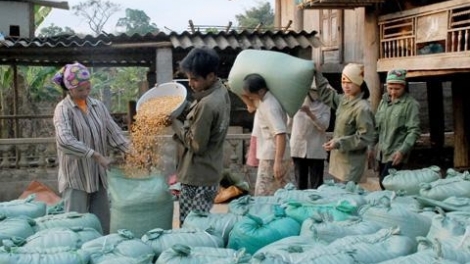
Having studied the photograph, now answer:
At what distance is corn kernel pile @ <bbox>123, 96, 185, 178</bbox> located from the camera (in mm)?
4293

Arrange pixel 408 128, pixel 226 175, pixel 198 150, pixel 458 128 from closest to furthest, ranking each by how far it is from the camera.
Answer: pixel 198 150 → pixel 408 128 → pixel 226 175 → pixel 458 128

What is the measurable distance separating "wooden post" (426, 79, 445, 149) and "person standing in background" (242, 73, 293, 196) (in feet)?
23.2

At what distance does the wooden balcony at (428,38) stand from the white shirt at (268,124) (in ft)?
10.5

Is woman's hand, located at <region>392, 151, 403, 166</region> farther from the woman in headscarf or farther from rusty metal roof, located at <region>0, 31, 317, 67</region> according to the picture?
rusty metal roof, located at <region>0, 31, 317, 67</region>

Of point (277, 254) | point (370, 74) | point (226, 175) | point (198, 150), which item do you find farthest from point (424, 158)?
point (277, 254)

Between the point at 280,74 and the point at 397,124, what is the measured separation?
110 centimetres

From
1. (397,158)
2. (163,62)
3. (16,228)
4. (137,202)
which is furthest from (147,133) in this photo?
(163,62)

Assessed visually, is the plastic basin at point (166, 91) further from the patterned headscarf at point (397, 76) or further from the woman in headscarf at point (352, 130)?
the patterned headscarf at point (397, 76)

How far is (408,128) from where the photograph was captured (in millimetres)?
5453

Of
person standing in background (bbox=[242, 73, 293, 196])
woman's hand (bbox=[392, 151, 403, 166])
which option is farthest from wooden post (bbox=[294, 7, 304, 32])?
Answer: person standing in background (bbox=[242, 73, 293, 196])

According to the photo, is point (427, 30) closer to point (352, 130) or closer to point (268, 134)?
point (352, 130)

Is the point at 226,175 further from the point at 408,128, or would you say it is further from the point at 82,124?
the point at 82,124

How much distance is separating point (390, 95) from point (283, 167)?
1.42 metres

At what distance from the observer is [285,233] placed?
347 cm
